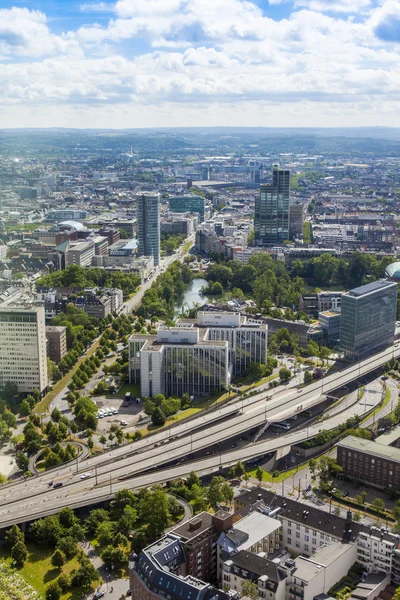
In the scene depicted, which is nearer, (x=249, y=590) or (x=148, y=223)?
(x=249, y=590)

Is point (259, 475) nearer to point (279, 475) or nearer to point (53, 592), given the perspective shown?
point (279, 475)

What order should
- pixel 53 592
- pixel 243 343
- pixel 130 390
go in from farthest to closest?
1. pixel 243 343
2. pixel 130 390
3. pixel 53 592

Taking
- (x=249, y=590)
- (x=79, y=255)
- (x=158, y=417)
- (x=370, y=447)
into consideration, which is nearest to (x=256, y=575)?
(x=249, y=590)

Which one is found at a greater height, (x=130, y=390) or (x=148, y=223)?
(x=148, y=223)

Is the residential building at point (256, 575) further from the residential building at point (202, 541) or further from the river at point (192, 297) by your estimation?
the river at point (192, 297)

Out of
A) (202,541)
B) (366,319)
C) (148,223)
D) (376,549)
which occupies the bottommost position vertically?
(376,549)

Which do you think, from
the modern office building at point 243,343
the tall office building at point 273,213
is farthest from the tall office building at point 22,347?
the tall office building at point 273,213
